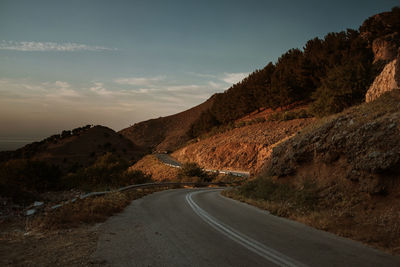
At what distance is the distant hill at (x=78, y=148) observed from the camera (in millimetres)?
69469

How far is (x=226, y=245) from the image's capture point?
5.53 metres

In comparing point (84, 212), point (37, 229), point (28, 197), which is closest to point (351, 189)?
point (84, 212)

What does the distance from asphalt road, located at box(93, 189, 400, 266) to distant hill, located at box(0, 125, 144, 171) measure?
6122 centimetres

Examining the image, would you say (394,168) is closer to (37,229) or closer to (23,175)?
(37,229)

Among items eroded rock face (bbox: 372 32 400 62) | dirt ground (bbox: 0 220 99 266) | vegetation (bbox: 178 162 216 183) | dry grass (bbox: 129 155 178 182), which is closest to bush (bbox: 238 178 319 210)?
dirt ground (bbox: 0 220 99 266)

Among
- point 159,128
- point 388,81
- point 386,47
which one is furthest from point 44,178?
point 159,128

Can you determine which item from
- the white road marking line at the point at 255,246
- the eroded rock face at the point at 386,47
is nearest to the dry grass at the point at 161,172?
the white road marking line at the point at 255,246

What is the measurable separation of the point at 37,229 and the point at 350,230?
835 cm

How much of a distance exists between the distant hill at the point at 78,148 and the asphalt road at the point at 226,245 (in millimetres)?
61222

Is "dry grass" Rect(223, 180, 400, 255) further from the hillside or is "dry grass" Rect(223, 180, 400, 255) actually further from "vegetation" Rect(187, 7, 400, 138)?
"vegetation" Rect(187, 7, 400, 138)

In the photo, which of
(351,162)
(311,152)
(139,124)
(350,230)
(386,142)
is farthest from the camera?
(139,124)

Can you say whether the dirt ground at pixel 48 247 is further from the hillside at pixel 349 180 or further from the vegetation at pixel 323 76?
the vegetation at pixel 323 76

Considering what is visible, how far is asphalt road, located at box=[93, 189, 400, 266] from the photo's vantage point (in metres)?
4.52

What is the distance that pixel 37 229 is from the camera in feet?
23.2
